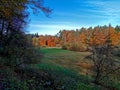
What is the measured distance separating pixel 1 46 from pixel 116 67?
26.1 feet

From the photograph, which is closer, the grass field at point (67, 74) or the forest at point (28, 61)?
the forest at point (28, 61)

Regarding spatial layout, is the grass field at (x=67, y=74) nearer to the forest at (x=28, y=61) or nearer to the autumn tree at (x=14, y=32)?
the forest at (x=28, y=61)

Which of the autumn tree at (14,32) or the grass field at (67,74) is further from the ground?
the autumn tree at (14,32)

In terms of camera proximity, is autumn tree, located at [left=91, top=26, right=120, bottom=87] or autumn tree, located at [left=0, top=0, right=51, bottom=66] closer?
autumn tree, located at [left=0, top=0, right=51, bottom=66]

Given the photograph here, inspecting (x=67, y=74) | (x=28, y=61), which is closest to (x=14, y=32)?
(x=28, y=61)

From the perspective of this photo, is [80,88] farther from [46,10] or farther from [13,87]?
[46,10]

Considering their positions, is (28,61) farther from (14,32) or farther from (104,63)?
(104,63)

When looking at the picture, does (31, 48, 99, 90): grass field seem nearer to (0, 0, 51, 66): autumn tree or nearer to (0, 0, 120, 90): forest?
(0, 0, 120, 90): forest

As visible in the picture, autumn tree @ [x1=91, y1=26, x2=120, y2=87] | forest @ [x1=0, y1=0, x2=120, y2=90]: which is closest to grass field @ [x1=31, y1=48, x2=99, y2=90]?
forest @ [x1=0, y1=0, x2=120, y2=90]

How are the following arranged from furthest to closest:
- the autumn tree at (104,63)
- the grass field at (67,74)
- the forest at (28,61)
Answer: the autumn tree at (104,63), the grass field at (67,74), the forest at (28,61)

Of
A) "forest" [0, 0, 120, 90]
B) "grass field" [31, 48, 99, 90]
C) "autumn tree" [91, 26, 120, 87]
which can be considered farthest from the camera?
"autumn tree" [91, 26, 120, 87]

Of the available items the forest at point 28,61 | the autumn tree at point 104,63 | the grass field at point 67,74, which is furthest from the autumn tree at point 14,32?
the autumn tree at point 104,63

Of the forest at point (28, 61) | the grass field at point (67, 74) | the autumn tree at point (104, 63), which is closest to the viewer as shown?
the forest at point (28, 61)

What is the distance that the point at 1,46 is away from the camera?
17.0 meters
